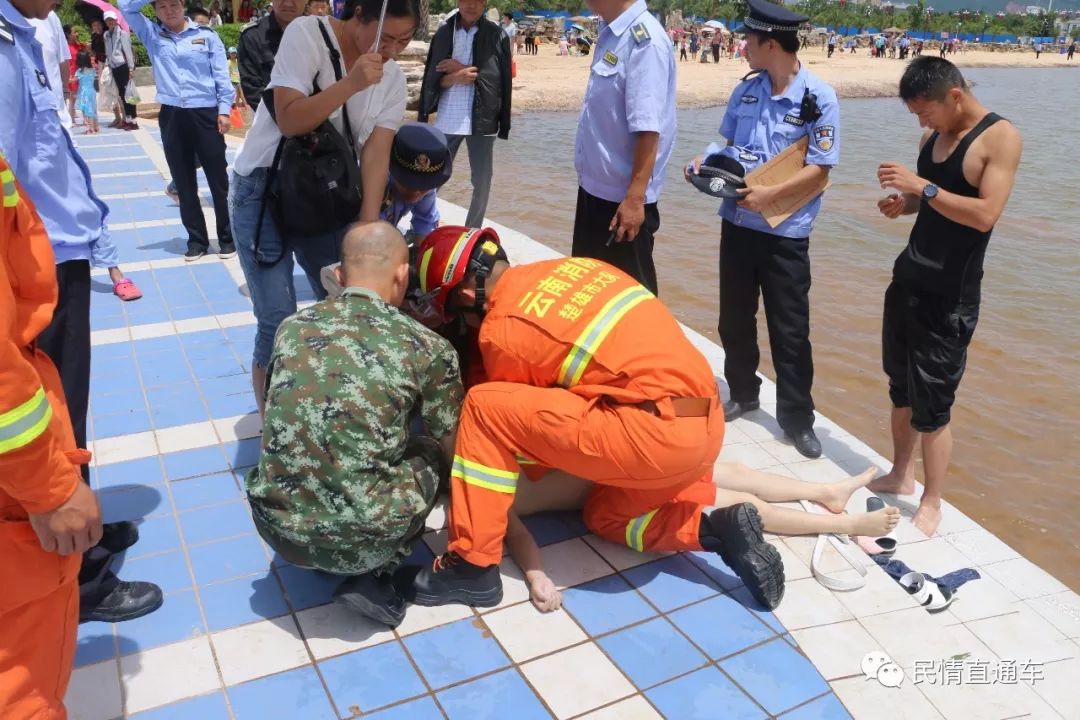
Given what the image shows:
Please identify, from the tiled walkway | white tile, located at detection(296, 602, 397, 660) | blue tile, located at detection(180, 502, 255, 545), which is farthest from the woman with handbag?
white tile, located at detection(296, 602, 397, 660)

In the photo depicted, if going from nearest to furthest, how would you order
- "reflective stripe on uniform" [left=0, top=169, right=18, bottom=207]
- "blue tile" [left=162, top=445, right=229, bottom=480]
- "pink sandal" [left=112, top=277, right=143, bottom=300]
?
1. "reflective stripe on uniform" [left=0, top=169, right=18, bottom=207]
2. "blue tile" [left=162, top=445, right=229, bottom=480]
3. "pink sandal" [left=112, top=277, right=143, bottom=300]

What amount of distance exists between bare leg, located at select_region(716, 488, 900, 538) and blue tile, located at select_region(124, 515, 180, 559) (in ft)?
6.11

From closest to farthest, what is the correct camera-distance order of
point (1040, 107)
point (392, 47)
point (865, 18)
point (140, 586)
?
point (140, 586) < point (392, 47) < point (1040, 107) < point (865, 18)

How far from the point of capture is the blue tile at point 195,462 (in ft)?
11.1

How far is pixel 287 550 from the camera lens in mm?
2445

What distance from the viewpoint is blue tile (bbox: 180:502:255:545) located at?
2.98 m

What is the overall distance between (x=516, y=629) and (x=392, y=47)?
1842 mm

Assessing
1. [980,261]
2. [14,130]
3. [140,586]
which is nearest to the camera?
[14,130]

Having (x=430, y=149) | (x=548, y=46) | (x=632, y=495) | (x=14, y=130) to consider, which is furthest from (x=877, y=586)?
(x=548, y=46)

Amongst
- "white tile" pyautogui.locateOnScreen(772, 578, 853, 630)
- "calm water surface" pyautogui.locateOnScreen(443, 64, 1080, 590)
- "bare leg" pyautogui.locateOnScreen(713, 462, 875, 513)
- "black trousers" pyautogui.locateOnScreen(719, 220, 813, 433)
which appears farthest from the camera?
"calm water surface" pyautogui.locateOnScreen(443, 64, 1080, 590)

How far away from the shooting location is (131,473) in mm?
3389

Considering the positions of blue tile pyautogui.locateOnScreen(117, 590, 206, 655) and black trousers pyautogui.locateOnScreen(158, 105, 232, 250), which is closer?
blue tile pyautogui.locateOnScreen(117, 590, 206, 655)

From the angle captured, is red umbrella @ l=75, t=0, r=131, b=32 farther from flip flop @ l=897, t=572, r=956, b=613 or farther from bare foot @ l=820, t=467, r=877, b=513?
flip flop @ l=897, t=572, r=956, b=613

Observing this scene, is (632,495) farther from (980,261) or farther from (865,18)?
(865,18)
